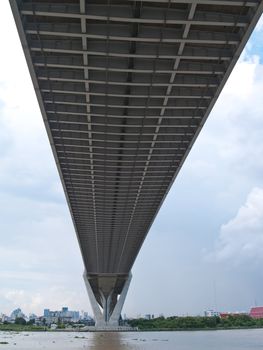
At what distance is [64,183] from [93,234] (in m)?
21.3

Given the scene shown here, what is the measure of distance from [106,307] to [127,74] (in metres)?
88.3

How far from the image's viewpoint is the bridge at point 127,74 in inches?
585

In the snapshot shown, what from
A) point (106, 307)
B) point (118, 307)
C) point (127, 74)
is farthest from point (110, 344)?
point (106, 307)

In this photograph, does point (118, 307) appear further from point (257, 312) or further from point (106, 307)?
point (257, 312)

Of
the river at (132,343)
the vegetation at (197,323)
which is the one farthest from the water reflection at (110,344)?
the vegetation at (197,323)

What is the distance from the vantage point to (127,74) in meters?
19.1

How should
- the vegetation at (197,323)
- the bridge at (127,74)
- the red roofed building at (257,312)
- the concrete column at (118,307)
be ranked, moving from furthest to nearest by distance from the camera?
the red roofed building at (257,312) → the vegetation at (197,323) → the concrete column at (118,307) → the bridge at (127,74)

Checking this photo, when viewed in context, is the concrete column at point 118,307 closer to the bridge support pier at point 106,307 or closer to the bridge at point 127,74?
the bridge support pier at point 106,307

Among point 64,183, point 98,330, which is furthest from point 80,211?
point 98,330

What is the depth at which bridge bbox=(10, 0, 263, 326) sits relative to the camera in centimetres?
1485

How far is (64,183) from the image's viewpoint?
33.5m

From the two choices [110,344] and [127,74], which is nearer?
[127,74]

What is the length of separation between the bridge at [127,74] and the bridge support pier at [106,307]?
5931 cm

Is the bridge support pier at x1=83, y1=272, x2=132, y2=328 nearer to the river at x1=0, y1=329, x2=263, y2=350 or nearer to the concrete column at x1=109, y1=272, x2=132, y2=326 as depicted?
the concrete column at x1=109, y1=272, x2=132, y2=326
